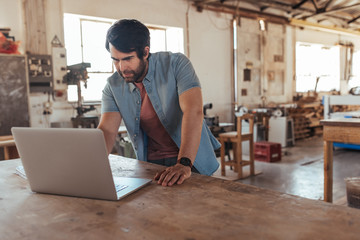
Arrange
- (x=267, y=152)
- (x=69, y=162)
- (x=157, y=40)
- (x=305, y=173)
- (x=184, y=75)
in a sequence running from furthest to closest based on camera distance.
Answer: (x=157, y=40) < (x=267, y=152) < (x=305, y=173) < (x=184, y=75) < (x=69, y=162)

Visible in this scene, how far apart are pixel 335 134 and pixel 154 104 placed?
160cm

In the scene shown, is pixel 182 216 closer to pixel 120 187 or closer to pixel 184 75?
pixel 120 187

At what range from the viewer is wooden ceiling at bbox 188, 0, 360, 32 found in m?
6.68

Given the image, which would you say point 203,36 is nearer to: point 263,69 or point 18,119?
point 263,69

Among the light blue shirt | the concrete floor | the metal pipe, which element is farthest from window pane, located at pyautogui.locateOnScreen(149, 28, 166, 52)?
the light blue shirt

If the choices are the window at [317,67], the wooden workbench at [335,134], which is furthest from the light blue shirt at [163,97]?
the window at [317,67]

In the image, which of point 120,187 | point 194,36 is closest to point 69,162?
point 120,187

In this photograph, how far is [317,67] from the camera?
9297mm

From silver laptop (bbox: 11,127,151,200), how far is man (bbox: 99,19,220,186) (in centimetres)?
48

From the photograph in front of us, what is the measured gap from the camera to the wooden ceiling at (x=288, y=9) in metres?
6.68

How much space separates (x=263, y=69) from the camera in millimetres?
7574

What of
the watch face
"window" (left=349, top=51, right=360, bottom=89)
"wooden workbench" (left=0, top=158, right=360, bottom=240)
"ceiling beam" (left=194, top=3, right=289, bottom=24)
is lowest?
"wooden workbench" (left=0, top=158, right=360, bottom=240)

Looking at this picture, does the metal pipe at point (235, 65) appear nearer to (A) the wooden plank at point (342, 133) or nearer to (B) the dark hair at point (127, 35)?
(A) the wooden plank at point (342, 133)

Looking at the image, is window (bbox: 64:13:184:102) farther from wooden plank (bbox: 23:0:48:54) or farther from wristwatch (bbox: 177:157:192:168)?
wristwatch (bbox: 177:157:192:168)
